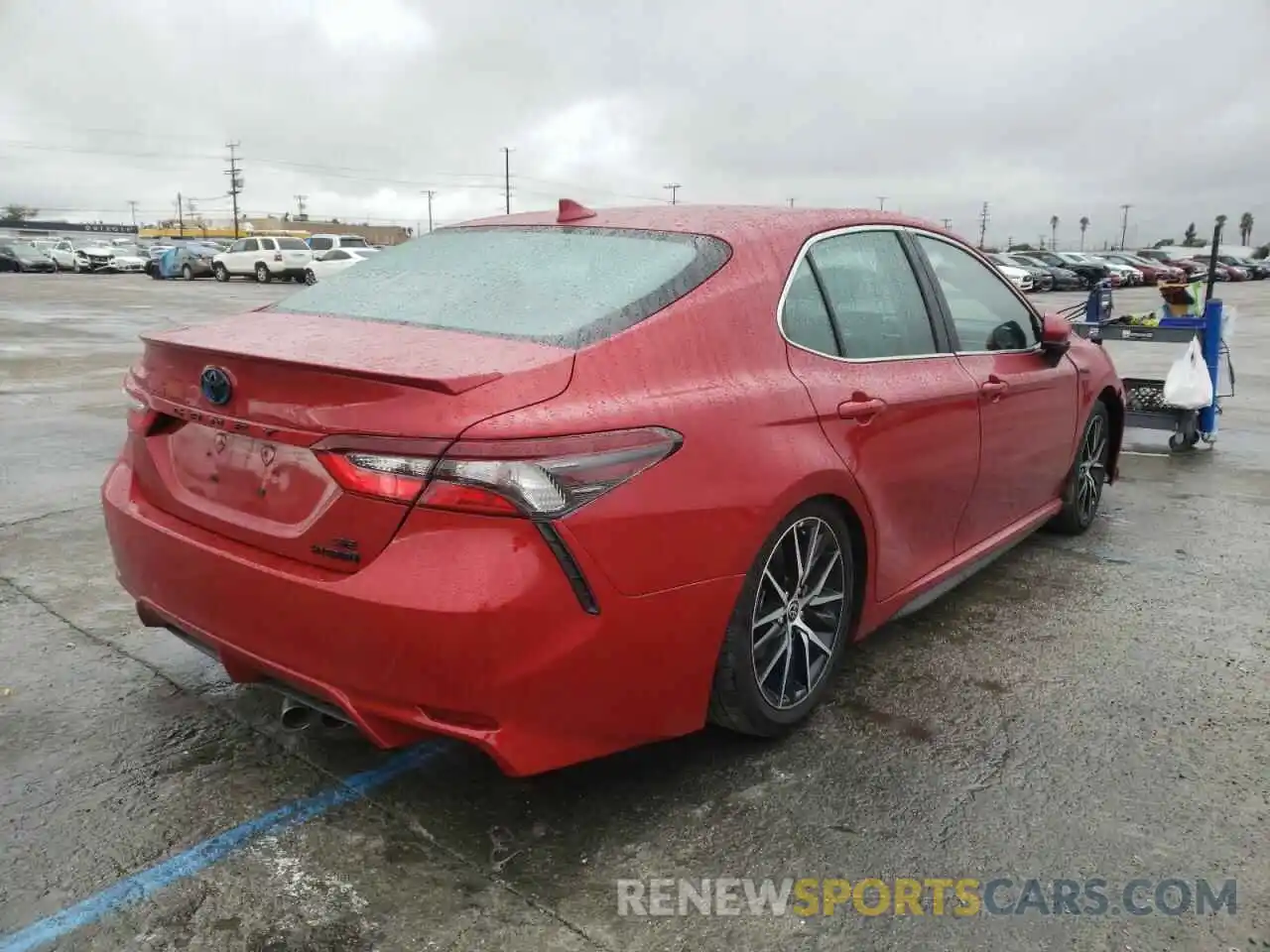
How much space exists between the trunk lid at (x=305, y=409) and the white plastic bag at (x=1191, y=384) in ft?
20.7

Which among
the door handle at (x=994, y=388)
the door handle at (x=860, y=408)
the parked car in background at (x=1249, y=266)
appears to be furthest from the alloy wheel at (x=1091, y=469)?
the parked car in background at (x=1249, y=266)

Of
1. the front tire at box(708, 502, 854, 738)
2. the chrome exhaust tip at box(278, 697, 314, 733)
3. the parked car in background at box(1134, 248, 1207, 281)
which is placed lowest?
the chrome exhaust tip at box(278, 697, 314, 733)

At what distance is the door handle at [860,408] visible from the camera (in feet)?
9.80

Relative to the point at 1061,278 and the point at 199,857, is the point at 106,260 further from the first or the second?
the point at 199,857

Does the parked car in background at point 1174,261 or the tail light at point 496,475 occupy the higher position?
the parked car in background at point 1174,261

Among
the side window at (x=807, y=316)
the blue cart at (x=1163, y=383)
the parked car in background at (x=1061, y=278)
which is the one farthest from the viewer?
the parked car in background at (x=1061, y=278)

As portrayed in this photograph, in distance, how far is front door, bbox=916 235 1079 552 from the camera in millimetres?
→ 3865

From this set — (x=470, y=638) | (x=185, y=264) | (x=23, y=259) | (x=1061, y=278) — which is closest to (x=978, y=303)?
(x=470, y=638)

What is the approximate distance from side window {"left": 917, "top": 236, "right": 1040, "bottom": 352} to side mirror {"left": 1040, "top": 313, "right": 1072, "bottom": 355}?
0.15ft

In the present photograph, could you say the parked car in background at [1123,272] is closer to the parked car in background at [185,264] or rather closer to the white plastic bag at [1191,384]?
the parked car in background at [185,264]

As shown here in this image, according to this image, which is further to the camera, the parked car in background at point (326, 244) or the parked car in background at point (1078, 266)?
the parked car in background at point (1078, 266)

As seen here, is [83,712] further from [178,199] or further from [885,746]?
[178,199]

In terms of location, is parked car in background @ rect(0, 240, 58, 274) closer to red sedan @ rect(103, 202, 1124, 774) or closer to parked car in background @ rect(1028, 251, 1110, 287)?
parked car in background @ rect(1028, 251, 1110, 287)

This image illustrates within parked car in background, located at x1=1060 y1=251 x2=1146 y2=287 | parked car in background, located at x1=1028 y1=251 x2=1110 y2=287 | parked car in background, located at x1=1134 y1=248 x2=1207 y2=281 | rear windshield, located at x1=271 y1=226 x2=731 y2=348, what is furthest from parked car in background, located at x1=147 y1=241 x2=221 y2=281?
parked car in background, located at x1=1134 y1=248 x2=1207 y2=281
